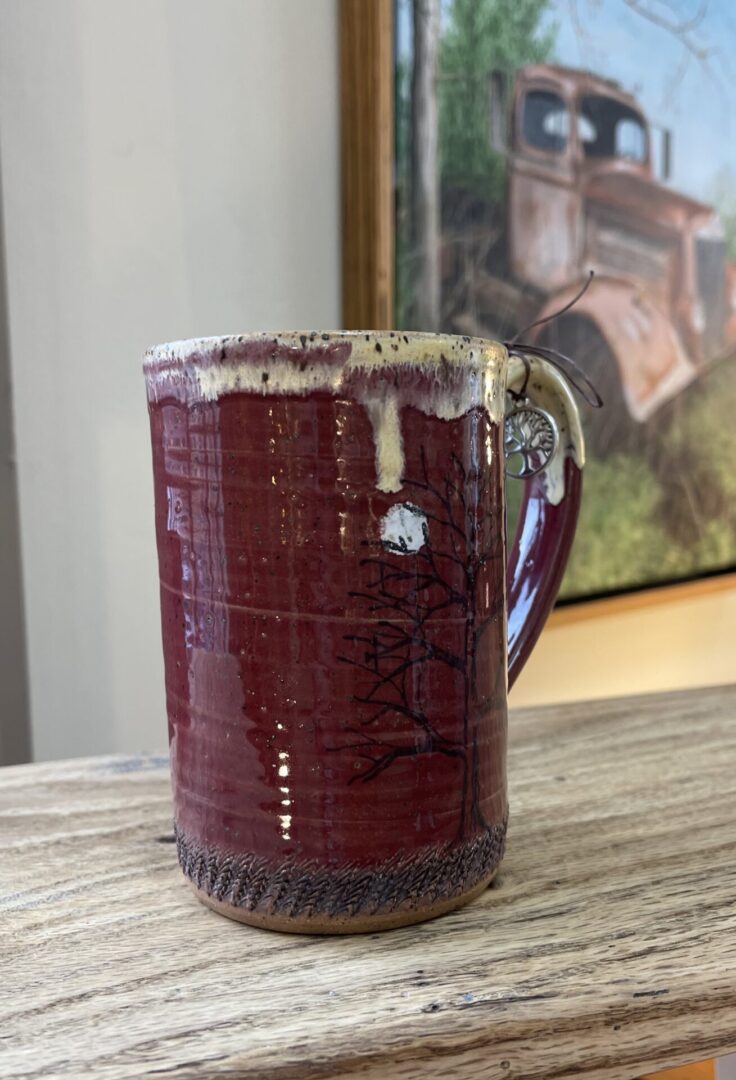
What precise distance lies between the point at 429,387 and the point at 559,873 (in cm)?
18

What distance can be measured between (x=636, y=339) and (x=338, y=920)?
83 cm

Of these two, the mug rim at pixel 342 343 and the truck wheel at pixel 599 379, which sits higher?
the truck wheel at pixel 599 379

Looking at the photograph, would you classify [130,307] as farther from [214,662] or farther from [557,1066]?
[557,1066]

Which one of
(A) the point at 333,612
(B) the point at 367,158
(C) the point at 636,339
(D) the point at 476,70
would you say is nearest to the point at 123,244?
(B) the point at 367,158

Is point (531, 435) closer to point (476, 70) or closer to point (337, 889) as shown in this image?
point (337, 889)

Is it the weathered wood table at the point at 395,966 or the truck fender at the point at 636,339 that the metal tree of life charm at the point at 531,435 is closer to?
the weathered wood table at the point at 395,966

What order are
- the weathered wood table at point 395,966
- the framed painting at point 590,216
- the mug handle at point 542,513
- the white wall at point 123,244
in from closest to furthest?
the weathered wood table at point 395,966
the mug handle at point 542,513
the white wall at point 123,244
the framed painting at point 590,216

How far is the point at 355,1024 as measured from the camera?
0.24 metres

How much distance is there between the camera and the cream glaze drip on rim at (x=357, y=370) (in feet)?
0.85

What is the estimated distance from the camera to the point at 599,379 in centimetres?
94

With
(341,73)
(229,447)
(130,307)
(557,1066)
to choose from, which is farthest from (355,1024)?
(341,73)

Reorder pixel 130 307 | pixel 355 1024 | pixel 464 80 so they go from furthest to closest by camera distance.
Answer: pixel 464 80 < pixel 130 307 < pixel 355 1024

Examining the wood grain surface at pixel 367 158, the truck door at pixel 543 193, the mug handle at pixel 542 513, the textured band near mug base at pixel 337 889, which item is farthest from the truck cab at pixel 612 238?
the textured band near mug base at pixel 337 889

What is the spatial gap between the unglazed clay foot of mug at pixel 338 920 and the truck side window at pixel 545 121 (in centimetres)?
74
